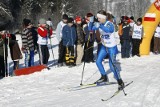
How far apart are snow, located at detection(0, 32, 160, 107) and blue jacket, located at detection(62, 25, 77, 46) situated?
37.7 inches

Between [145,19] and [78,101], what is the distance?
30.3 feet

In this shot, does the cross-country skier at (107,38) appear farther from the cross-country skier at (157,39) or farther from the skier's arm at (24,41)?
the cross-country skier at (157,39)

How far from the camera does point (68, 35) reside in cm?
1297

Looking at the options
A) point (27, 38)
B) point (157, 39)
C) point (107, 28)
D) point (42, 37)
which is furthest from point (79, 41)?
point (157, 39)

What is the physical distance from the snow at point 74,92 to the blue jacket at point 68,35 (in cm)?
96

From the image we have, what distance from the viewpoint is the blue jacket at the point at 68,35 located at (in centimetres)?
Answer: 1295

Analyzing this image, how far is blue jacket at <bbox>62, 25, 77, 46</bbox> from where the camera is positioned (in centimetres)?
1295

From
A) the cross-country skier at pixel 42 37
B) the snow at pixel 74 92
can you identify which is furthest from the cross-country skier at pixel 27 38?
the snow at pixel 74 92

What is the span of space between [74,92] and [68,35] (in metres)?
4.04

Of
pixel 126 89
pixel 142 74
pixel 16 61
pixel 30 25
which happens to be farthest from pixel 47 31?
pixel 126 89

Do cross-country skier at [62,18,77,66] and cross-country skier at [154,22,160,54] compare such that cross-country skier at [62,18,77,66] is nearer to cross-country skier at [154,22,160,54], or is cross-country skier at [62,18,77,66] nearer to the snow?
the snow

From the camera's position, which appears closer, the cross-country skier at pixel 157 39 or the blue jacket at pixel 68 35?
the blue jacket at pixel 68 35

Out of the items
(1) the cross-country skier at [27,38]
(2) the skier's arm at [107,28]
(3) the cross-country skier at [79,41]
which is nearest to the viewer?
(2) the skier's arm at [107,28]

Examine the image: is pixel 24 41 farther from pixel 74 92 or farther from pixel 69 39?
pixel 74 92
